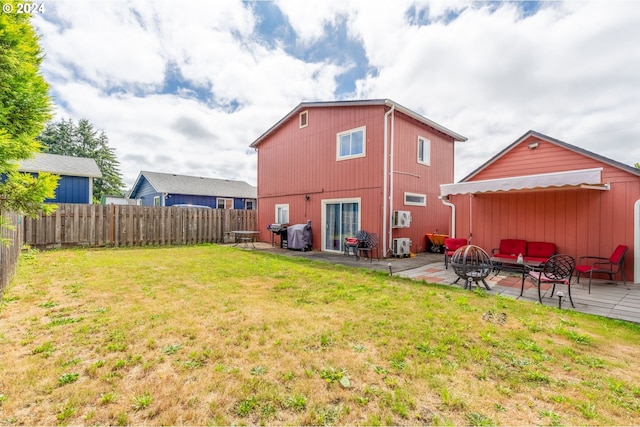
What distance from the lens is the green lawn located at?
2.02m

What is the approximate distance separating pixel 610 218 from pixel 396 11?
306 inches

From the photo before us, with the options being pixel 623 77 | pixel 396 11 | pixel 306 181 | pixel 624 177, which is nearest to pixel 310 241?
pixel 306 181

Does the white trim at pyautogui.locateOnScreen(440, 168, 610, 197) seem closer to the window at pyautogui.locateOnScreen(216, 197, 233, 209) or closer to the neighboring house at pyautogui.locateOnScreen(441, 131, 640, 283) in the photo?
the neighboring house at pyautogui.locateOnScreen(441, 131, 640, 283)

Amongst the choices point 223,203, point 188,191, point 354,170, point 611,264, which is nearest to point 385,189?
point 354,170

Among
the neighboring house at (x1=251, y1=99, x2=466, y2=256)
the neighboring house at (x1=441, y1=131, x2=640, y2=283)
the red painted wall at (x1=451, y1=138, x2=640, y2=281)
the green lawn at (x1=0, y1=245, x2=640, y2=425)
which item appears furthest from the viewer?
the neighboring house at (x1=251, y1=99, x2=466, y2=256)

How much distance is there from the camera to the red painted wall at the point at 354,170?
10023 mm

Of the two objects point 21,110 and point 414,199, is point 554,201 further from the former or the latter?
point 21,110

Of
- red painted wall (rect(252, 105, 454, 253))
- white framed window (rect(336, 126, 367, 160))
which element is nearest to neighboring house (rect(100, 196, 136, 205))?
red painted wall (rect(252, 105, 454, 253))

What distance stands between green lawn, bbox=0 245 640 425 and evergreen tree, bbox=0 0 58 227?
163cm

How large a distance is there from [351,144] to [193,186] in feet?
62.9

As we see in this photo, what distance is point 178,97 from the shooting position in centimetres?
1430

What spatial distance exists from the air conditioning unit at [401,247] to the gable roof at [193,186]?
16890 mm

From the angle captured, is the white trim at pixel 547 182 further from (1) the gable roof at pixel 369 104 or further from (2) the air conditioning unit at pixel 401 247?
(1) the gable roof at pixel 369 104
